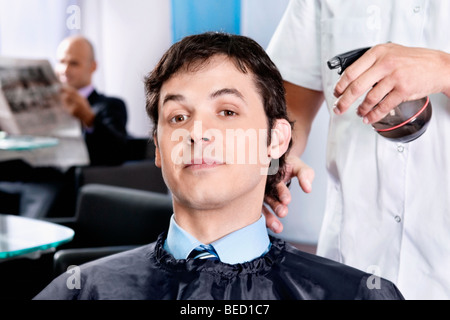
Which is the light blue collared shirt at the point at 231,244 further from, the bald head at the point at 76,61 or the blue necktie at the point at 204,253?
the bald head at the point at 76,61

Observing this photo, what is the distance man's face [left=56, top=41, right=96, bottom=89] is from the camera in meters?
4.56

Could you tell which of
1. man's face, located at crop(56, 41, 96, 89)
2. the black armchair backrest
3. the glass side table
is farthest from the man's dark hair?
man's face, located at crop(56, 41, 96, 89)

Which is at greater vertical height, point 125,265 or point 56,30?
point 56,30

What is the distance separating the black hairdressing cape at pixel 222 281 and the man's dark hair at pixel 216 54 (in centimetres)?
33

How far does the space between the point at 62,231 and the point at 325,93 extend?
120 centimetres

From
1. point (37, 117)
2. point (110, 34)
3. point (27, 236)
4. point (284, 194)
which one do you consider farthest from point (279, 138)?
point (110, 34)

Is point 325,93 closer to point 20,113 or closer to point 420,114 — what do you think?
point 420,114

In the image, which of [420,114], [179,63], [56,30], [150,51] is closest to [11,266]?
[179,63]

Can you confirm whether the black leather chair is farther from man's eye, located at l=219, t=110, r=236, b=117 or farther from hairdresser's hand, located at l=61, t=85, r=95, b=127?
hairdresser's hand, located at l=61, t=85, r=95, b=127

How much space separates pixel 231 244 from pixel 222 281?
9 cm

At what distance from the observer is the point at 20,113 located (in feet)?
14.5

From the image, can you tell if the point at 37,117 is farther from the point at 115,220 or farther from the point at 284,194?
the point at 284,194

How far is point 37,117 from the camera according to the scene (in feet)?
14.7
